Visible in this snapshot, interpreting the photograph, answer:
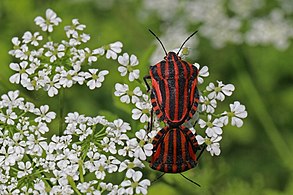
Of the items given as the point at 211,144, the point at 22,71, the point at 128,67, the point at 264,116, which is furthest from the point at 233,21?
the point at 22,71

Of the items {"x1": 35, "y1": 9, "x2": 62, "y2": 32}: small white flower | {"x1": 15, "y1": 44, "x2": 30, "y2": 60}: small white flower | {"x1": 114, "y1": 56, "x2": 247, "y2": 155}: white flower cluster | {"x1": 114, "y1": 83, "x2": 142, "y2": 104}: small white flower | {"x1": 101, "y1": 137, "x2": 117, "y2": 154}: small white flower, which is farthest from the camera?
{"x1": 35, "y1": 9, "x2": 62, "y2": 32}: small white flower

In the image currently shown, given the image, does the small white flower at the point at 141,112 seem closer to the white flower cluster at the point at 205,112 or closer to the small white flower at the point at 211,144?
the white flower cluster at the point at 205,112

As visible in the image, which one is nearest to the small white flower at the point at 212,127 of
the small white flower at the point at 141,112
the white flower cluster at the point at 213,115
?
the white flower cluster at the point at 213,115

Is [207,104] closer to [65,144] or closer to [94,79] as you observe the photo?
[94,79]

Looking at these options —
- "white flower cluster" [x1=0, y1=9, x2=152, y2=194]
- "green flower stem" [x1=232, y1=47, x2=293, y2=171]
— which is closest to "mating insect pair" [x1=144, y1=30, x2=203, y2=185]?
"white flower cluster" [x1=0, y1=9, x2=152, y2=194]

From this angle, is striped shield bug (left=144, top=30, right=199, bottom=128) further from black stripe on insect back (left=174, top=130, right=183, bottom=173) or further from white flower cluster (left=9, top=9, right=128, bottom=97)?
white flower cluster (left=9, top=9, right=128, bottom=97)

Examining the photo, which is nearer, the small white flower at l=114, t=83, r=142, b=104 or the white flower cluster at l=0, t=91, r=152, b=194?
the white flower cluster at l=0, t=91, r=152, b=194

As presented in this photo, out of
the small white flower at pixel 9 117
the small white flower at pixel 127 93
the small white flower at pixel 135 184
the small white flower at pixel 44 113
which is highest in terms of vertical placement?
the small white flower at pixel 127 93
